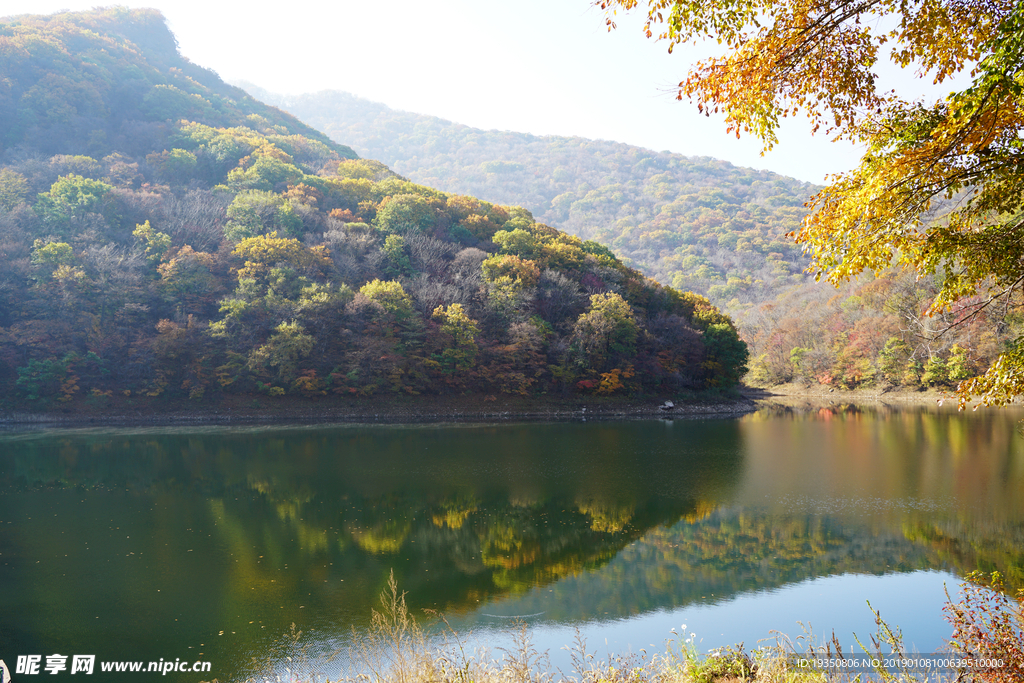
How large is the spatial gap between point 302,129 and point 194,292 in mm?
39390

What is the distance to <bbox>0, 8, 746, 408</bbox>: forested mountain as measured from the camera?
32406 millimetres

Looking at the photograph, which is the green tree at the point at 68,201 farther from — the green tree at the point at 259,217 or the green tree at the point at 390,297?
the green tree at the point at 390,297

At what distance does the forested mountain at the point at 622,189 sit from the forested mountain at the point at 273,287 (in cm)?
3866

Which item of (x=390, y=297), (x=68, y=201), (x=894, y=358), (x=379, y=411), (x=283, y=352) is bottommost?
(x=379, y=411)

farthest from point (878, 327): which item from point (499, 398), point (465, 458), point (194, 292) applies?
point (194, 292)

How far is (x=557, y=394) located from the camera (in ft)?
117

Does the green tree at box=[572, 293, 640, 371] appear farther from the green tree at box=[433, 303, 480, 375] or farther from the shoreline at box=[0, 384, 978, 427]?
the green tree at box=[433, 303, 480, 375]

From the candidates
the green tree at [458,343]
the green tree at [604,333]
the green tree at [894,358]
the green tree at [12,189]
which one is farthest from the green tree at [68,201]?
the green tree at [894,358]

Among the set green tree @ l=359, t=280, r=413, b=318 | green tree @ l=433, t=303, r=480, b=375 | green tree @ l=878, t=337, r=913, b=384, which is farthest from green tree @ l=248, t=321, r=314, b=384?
green tree @ l=878, t=337, r=913, b=384

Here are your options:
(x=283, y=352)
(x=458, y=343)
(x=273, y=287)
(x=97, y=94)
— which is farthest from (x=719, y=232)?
(x=97, y=94)

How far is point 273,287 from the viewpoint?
113ft

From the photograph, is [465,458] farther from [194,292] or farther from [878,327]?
[878,327]

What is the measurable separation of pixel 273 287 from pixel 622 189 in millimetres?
88406

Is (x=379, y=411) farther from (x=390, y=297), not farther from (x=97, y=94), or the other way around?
(x=97, y=94)
